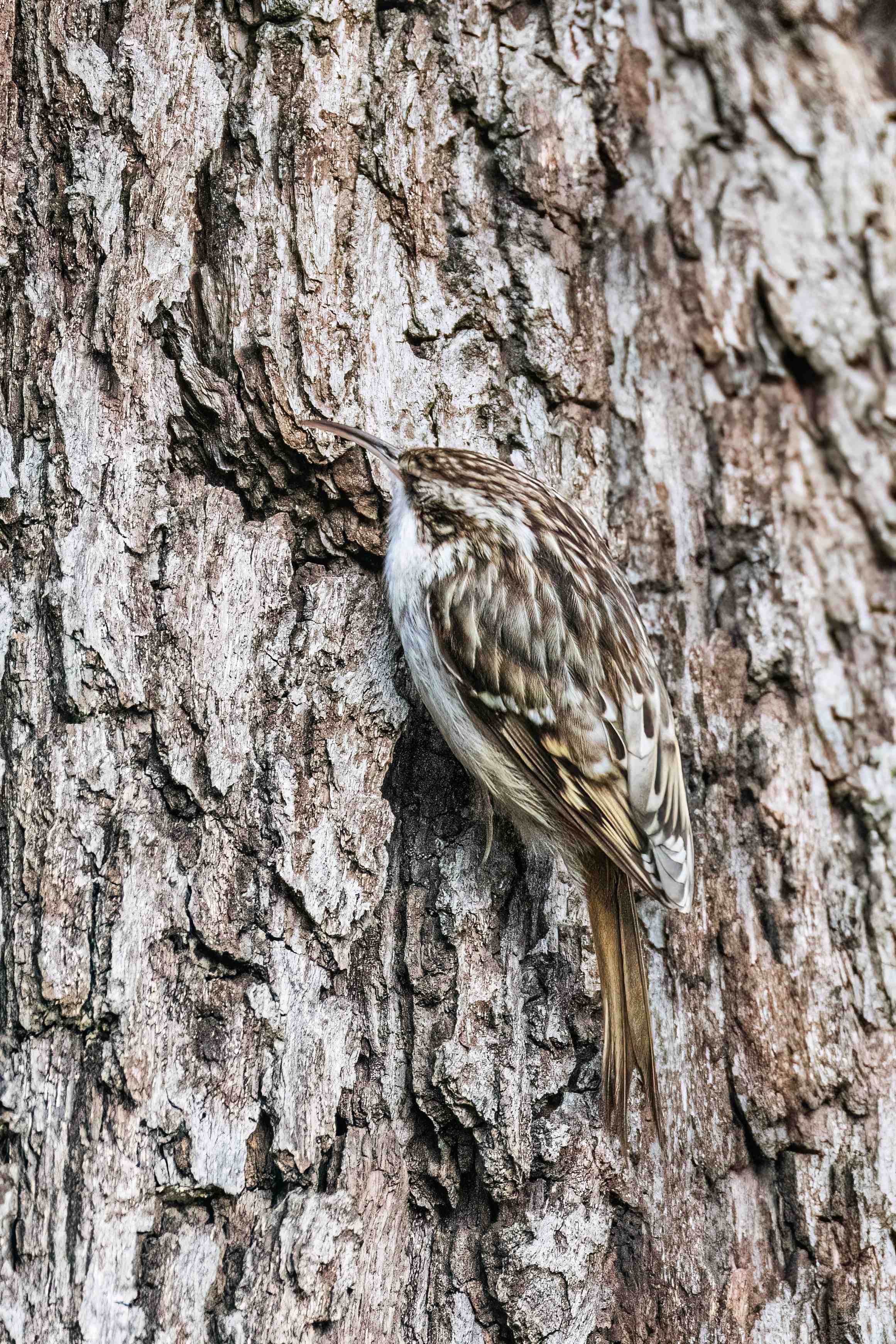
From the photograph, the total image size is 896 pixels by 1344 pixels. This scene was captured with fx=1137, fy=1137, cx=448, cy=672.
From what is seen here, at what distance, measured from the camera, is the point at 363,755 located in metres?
1.83

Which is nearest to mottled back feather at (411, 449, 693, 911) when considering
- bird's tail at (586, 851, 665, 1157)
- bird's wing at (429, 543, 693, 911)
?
bird's wing at (429, 543, 693, 911)

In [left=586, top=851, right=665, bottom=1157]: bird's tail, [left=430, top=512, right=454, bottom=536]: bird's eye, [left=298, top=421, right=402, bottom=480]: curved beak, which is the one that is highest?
[left=298, top=421, right=402, bottom=480]: curved beak

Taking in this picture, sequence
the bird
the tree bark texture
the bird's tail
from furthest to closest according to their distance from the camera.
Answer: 1. the bird
2. the bird's tail
3. the tree bark texture

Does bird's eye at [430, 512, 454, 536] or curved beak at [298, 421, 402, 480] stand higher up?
curved beak at [298, 421, 402, 480]

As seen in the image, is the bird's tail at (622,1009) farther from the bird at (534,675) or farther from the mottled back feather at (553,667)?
the mottled back feather at (553,667)

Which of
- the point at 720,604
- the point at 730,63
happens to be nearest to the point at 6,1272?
the point at 720,604

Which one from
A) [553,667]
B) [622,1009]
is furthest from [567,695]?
[622,1009]

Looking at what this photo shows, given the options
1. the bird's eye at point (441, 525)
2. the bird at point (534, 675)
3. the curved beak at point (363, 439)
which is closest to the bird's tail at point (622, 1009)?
the bird at point (534, 675)

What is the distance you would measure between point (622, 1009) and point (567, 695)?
51 cm

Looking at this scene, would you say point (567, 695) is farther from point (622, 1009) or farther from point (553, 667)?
point (622, 1009)

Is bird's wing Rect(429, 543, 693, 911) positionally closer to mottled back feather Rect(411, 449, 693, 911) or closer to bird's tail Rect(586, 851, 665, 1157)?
mottled back feather Rect(411, 449, 693, 911)

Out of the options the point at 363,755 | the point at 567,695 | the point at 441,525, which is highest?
the point at 441,525

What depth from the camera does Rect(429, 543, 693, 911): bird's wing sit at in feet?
6.21

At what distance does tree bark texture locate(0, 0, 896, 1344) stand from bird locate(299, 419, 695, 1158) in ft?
0.23
